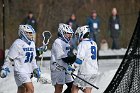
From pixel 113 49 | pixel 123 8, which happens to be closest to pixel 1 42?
pixel 113 49

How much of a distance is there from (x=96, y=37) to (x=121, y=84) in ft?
40.1

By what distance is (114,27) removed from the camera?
23328 millimetres

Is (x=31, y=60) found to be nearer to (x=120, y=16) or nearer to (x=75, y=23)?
(x=75, y=23)

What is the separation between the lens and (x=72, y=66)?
11.5 meters

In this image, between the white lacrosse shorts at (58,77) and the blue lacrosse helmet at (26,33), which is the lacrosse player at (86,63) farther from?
the blue lacrosse helmet at (26,33)

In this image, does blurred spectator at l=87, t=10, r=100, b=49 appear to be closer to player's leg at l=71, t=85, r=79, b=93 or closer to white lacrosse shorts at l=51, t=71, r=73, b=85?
white lacrosse shorts at l=51, t=71, r=73, b=85

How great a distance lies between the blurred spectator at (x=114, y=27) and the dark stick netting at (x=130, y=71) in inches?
498

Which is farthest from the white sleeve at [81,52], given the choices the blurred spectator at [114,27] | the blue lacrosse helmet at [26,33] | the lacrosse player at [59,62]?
the blurred spectator at [114,27]

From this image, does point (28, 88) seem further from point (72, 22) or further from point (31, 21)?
point (72, 22)

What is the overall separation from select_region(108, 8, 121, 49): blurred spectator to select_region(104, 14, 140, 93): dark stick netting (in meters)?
12.7

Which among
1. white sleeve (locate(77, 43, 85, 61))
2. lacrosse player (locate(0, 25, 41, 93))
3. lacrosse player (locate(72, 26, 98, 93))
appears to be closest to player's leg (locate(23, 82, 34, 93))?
lacrosse player (locate(0, 25, 41, 93))

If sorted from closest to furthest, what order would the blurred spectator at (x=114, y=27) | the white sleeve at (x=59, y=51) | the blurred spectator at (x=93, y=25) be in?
the white sleeve at (x=59, y=51) → the blurred spectator at (x=93, y=25) → the blurred spectator at (x=114, y=27)

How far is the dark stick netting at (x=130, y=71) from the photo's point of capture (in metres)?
10.3

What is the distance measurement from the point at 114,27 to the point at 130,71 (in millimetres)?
13044
